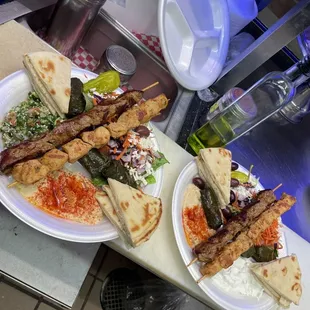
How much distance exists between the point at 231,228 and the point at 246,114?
91cm


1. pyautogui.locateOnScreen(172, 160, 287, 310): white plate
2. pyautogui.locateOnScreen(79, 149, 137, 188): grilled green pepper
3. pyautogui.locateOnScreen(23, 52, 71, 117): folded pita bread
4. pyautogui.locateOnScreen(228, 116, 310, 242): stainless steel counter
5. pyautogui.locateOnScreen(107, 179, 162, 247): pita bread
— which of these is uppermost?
pyautogui.locateOnScreen(23, 52, 71, 117): folded pita bread

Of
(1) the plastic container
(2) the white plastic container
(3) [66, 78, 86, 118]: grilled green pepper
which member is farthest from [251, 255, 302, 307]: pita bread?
(2) the white plastic container

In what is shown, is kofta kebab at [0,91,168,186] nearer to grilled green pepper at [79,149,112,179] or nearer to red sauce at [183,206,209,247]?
grilled green pepper at [79,149,112,179]

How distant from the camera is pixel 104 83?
216 centimetres

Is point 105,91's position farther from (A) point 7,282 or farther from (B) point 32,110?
(A) point 7,282

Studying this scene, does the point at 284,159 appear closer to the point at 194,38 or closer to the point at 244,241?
the point at 194,38

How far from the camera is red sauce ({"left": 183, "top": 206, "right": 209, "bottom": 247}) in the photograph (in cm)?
207

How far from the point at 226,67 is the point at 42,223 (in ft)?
7.13

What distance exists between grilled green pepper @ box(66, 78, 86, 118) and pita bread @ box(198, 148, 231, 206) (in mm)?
707

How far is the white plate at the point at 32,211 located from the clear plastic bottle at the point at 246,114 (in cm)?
84

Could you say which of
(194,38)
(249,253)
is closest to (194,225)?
(249,253)

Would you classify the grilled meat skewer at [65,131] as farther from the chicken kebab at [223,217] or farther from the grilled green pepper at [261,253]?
the grilled green pepper at [261,253]

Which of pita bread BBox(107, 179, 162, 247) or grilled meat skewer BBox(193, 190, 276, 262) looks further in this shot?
grilled meat skewer BBox(193, 190, 276, 262)

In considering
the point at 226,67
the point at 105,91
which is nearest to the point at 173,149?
the point at 105,91
